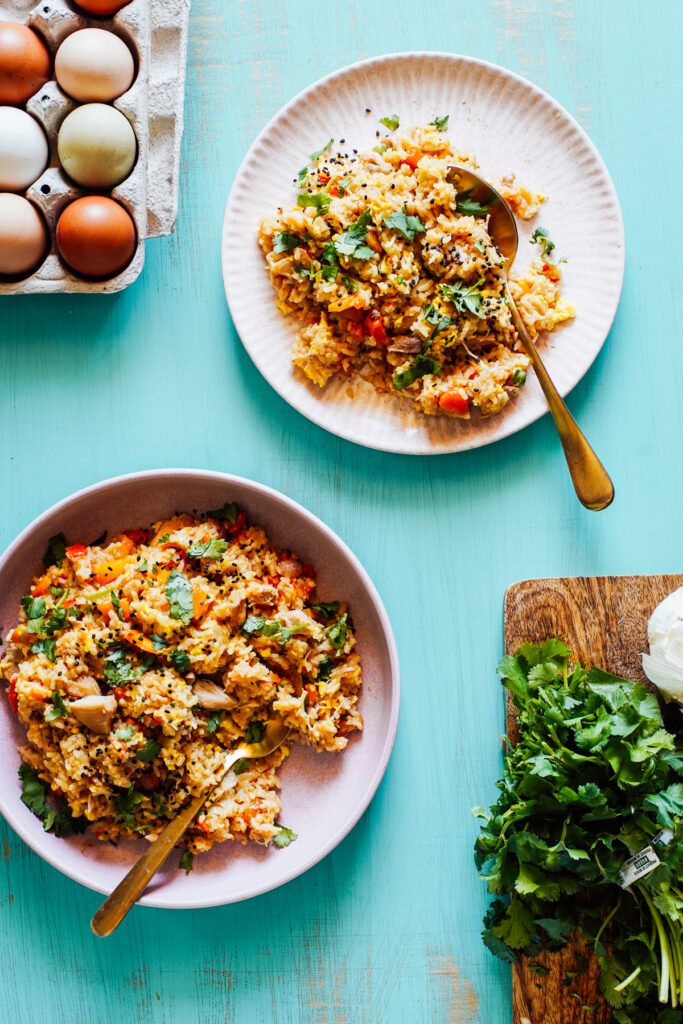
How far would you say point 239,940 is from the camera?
2363mm

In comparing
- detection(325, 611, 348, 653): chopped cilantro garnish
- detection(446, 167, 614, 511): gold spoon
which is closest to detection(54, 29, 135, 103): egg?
detection(446, 167, 614, 511): gold spoon

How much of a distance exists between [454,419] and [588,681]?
2.53ft

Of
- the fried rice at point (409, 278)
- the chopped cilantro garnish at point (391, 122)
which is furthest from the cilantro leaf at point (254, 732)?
the chopped cilantro garnish at point (391, 122)

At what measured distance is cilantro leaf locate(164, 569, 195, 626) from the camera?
2117 mm

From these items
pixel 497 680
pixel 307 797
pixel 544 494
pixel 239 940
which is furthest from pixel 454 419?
pixel 239 940

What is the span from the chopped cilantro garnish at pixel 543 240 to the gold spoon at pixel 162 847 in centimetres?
146

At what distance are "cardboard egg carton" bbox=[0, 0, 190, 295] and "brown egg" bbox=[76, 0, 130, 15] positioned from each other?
0.06 feet

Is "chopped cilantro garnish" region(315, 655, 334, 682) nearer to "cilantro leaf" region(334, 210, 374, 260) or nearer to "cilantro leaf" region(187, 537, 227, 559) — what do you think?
"cilantro leaf" region(187, 537, 227, 559)

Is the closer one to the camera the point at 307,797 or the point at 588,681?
the point at 588,681

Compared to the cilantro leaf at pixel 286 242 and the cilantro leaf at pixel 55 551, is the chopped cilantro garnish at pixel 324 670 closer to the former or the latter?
the cilantro leaf at pixel 55 551

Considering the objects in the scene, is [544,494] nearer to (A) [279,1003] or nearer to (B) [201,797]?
(B) [201,797]

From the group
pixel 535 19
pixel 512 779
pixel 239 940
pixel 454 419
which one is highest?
pixel 535 19

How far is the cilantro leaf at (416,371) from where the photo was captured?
222 centimetres

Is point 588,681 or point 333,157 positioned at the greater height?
point 333,157
